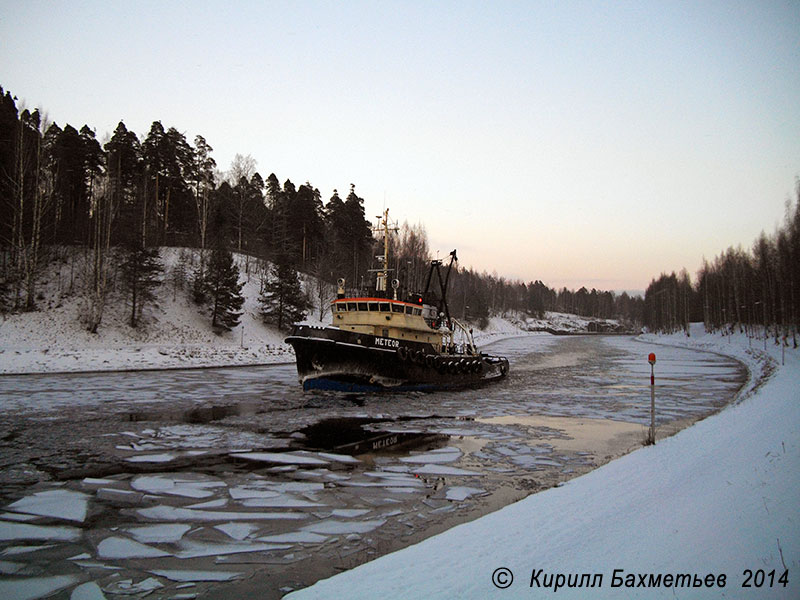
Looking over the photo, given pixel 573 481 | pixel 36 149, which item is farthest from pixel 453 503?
pixel 36 149

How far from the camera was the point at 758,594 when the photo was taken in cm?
279

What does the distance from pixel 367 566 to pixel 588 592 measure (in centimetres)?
172

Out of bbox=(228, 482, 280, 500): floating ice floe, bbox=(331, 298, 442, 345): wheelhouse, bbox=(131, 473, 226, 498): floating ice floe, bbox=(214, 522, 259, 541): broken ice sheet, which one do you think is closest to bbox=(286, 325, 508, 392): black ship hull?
bbox=(331, 298, 442, 345): wheelhouse

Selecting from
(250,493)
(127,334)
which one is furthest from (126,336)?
(250,493)

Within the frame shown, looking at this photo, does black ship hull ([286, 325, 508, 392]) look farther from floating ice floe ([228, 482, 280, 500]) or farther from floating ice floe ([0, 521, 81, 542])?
floating ice floe ([0, 521, 81, 542])

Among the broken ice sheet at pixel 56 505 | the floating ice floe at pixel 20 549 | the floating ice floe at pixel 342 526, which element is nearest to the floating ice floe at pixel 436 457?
the floating ice floe at pixel 342 526

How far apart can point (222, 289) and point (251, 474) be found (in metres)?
29.1

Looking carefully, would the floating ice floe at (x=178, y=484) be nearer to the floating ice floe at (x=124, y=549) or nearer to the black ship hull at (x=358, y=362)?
the floating ice floe at (x=124, y=549)

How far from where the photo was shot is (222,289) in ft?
111

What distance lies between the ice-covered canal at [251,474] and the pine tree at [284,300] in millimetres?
21617

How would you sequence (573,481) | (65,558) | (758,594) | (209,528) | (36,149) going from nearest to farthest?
(758,594), (65,558), (209,528), (573,481), (36,149)

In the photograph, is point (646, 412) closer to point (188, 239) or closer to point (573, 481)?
point (573, 481)

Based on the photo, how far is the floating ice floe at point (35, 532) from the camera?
468cm

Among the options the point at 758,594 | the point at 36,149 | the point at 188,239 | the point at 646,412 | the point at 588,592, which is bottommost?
the point at 646,412
